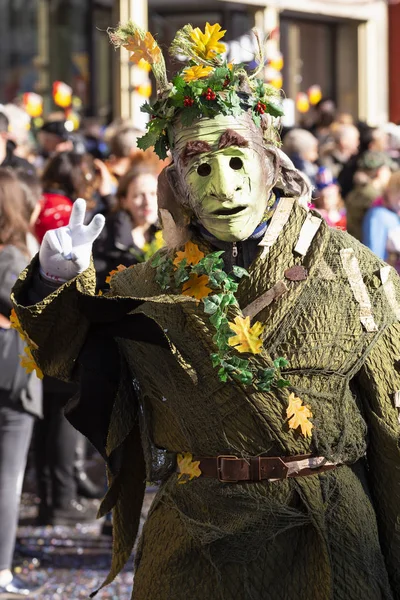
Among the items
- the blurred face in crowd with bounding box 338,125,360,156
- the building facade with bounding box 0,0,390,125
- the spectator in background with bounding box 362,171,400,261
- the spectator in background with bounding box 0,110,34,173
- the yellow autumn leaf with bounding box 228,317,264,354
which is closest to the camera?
the yellow autumn leaf with bounding box 228,317,264,354

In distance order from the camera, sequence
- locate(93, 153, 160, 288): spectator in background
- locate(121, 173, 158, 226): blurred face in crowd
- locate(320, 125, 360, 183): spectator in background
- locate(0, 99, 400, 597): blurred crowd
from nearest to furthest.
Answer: locate(0, 99, 400, 597): blurred crowd → locate(93, 153, 160, 288): spectator in background → locate(121, 173, 158, 226): blurred face in crowd → locate(320, 125, 360, 183): spectator in background

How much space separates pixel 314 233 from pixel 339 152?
8636 mm

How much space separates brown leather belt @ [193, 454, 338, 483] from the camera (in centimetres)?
287

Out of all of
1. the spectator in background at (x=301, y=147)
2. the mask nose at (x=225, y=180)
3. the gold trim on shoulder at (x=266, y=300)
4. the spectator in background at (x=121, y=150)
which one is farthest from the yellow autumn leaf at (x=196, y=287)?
the spectator in background at (x=301, y=147)

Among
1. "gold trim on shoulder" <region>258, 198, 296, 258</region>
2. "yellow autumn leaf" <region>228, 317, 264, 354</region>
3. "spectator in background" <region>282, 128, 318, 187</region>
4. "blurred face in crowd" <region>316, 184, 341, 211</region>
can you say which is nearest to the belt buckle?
"yellow autumn leaf" <region>228, 317, 264, 354</region>

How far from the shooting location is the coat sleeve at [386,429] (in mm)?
2930

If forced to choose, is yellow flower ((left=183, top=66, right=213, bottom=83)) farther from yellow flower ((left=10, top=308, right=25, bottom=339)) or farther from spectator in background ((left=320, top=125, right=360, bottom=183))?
spectator in background ((left=320, top=125, right=360, bottom=183))

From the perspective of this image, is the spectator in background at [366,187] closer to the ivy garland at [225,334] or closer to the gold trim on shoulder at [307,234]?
the gold trim on shoulder at [307,234]

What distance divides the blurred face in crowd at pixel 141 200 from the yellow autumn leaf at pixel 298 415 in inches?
152

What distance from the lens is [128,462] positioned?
328cm

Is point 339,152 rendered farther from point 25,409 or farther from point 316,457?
point 316,457

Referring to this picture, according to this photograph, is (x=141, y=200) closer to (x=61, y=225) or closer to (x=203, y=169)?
(x=61, y=225)

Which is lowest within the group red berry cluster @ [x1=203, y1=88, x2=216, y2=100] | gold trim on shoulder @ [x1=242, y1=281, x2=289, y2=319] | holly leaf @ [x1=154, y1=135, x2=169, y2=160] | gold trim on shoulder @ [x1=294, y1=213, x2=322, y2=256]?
gold trim on shoulder @ [x1=242, y1=281, x2=289, y2=319]

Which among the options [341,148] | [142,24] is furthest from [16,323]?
[142,24]
